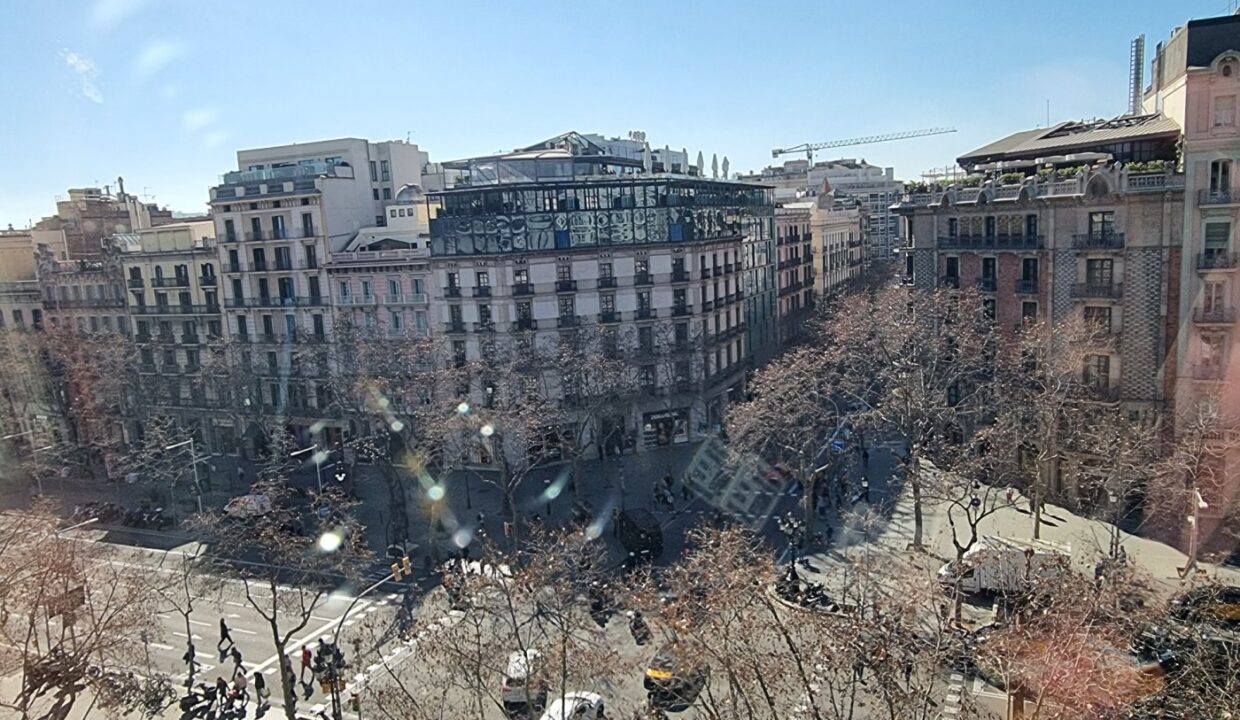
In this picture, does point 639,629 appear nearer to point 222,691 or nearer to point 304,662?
point 304,662

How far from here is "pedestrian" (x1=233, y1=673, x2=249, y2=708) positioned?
2661 cm

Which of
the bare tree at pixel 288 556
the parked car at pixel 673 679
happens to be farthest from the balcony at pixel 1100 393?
the bare tree at pixel 288 556

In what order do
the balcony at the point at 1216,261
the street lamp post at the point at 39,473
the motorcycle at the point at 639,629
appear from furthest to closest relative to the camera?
the street lamp post at the point at 39,473, the balcony at the point at 1216,261, the motorcycle at the point at 639,629

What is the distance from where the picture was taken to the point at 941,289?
4562 centimetres

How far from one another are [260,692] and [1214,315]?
124 feet

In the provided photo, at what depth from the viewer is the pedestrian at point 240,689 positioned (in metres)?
26.6

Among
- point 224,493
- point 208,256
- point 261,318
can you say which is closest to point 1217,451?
point 224,493

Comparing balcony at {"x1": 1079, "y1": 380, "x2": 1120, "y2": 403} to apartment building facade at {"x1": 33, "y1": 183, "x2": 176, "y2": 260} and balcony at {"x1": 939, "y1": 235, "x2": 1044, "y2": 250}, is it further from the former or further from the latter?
apartment building facade at {"x1": 33, "y1": 183, "x2": 176, "y2": 260}

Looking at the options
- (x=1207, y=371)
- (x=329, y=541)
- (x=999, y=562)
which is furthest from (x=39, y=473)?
(x=1207, y=371)

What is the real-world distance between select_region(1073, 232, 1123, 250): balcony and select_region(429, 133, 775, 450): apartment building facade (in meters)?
21.0

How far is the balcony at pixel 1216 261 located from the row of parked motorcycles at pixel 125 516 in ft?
156

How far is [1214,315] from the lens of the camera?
36.7 metres

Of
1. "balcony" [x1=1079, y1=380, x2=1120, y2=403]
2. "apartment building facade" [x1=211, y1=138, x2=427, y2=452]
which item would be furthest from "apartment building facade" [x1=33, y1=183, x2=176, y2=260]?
"balcony" [x1=1079, y1=380, x2=1120, y2=403]

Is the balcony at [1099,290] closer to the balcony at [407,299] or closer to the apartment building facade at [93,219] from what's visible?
the balcony at [407,299]
